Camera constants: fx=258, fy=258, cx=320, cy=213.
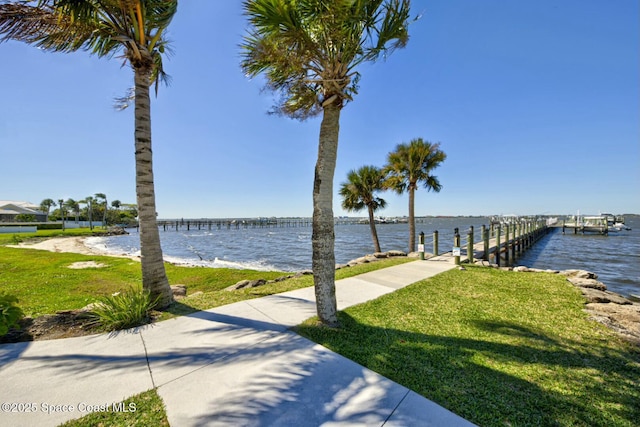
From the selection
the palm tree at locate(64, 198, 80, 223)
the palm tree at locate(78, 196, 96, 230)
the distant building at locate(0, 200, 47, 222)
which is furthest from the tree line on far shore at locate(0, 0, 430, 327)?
→ the palm tree at locate(64, 198, 80, 223)

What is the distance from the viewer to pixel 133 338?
3756 millimetres

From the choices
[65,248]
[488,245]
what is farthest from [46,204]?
[488,245]

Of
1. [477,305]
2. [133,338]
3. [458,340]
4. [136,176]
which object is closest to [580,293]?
[477,305]

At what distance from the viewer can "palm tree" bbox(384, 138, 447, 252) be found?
15148 mm

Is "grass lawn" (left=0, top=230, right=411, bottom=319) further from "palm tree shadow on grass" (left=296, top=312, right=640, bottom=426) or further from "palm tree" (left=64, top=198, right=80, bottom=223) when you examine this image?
"palm tree" (left=64, top=198, right=80, bottom=223)

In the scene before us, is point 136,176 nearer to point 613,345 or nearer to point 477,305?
point 477,305

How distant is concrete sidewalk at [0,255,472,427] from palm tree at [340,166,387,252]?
14364 mm

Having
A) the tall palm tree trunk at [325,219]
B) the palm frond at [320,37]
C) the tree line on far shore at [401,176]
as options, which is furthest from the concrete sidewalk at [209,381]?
the tree line on far shore at [401,176]

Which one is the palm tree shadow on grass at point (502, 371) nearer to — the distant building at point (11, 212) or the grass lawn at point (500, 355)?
the grass lawn at point (500, 355)

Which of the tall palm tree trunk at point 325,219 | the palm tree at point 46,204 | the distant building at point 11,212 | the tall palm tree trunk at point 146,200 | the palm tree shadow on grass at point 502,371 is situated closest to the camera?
the palm tree shadow on grass at point 502,371

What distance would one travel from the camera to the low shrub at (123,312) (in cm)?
413

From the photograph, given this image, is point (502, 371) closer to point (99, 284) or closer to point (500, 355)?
point (500, 355)

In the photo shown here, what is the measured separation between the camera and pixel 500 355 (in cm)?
346

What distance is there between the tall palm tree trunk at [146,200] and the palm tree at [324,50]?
7.42ft
